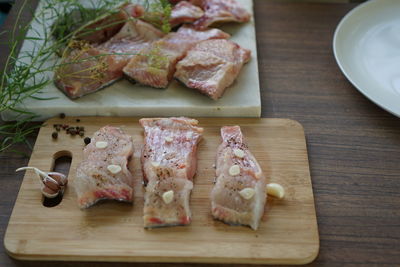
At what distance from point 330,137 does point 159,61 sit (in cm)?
83

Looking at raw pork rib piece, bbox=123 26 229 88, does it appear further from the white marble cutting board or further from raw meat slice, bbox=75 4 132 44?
raw meat slice, bbox=75 4 132 44

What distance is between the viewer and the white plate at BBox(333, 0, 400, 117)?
205cm

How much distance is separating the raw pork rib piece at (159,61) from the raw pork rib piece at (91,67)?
70 millimetres

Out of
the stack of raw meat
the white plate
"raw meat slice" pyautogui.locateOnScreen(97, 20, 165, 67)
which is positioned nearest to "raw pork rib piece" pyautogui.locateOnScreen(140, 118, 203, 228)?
the stack of raw meat

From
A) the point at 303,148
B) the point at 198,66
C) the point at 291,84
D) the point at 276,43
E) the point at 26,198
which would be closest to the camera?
the point at 26,198

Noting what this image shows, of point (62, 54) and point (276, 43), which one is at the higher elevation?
point (62, 54)

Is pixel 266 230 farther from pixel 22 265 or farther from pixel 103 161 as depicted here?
pixel 22 265

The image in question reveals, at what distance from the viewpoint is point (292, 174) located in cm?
176

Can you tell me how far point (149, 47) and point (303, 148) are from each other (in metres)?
0.86

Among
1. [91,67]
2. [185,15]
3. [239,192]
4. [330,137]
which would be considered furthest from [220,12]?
[239,192]

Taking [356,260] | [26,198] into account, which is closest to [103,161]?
[26,198]

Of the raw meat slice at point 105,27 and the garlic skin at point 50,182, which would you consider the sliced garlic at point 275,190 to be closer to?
the garlic skin at point 50,182

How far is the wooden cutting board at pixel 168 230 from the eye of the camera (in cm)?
152

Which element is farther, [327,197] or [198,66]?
[198,66]
